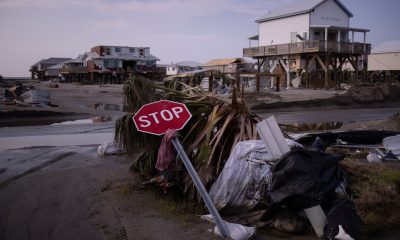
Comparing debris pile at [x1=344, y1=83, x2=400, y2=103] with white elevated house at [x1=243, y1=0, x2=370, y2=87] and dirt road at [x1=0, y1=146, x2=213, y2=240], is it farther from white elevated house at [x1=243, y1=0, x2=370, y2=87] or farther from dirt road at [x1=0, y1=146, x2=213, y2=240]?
dirt road at [x1=0, y1=146, x2=213, y2=240]

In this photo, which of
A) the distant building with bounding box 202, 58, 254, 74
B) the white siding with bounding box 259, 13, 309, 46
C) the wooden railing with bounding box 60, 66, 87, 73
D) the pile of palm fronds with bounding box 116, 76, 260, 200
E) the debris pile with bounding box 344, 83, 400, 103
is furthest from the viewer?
the wooden railing with bounding box 60, 66, 87, 73

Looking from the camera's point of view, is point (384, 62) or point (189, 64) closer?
point (384, 62)

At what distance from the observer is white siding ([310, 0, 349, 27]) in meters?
46.3

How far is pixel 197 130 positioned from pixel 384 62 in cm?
5684

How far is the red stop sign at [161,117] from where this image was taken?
5210mm

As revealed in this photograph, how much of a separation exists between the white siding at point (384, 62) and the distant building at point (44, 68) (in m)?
84.0

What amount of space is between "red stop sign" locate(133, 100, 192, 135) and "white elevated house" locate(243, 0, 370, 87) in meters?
A: 39.1

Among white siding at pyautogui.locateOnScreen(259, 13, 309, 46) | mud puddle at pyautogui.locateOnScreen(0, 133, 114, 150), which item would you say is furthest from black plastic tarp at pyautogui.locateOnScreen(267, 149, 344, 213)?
white siding at pyautogui.locateOnScreen(259, 13, 309, 46)

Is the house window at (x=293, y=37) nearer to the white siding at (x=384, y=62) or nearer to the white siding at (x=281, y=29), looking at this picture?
the white siding at (x=281, y=29)

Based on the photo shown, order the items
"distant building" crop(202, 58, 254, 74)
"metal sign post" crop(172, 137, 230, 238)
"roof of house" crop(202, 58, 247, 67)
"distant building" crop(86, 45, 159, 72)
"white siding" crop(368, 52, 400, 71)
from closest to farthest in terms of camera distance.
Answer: "metal sign post" crop(172, 137, 230, 238) → "white siding" crop(368, 52, 400, 71) → "distant building" crop(202, 58, 254, 74) → "roof of house" crop(202, 58, 247, 67) → "distant building" crop(86, 45, 159, 72)

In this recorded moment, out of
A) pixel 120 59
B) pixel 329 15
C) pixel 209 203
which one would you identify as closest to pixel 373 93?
pixel 329 15

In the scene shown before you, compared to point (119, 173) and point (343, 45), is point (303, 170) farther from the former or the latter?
point (343, 45)

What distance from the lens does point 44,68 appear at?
125 meters

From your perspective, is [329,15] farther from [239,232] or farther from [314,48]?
[239,232]
